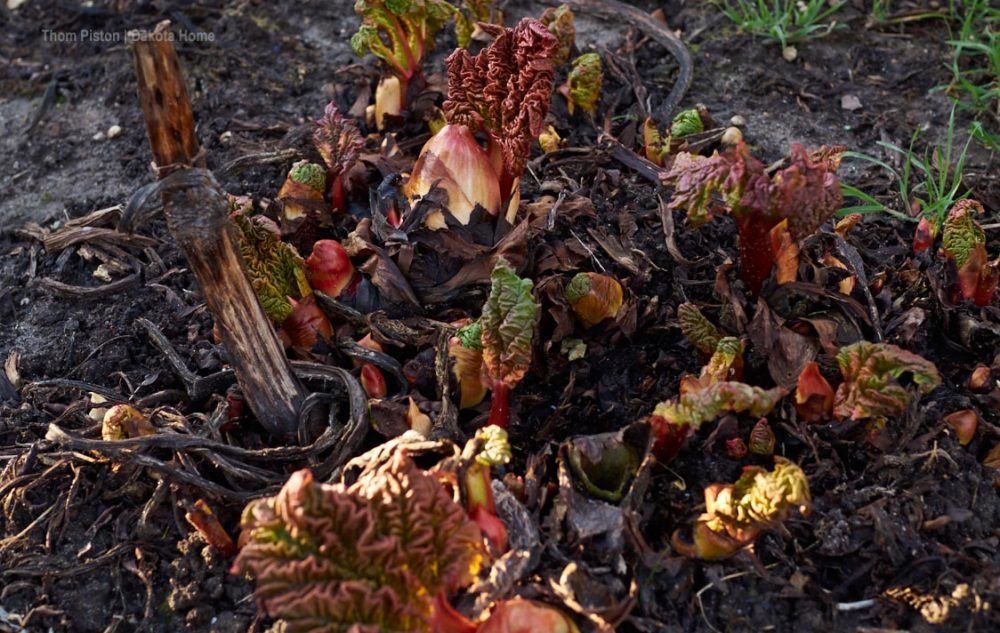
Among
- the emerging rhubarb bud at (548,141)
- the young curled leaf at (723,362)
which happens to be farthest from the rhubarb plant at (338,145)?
the young curled leaf at (723,362)

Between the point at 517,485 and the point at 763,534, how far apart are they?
53 cm

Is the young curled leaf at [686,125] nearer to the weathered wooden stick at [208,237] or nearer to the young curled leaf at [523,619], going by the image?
the weathered wooden stick at [208,237]

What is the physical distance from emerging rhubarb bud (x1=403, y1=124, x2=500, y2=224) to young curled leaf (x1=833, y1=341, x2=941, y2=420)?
944 mm

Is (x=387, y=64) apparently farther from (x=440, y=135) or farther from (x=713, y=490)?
(x=713, y=490)

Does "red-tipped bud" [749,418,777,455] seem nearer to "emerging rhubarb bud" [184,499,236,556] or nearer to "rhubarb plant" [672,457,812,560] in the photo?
"rhubarb plant" [672,457,812,560]

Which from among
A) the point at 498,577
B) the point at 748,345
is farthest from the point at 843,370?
the point at 498,577

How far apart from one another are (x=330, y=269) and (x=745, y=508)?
119cm

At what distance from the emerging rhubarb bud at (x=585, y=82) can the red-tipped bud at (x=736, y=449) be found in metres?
1.37

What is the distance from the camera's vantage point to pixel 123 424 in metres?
2.19

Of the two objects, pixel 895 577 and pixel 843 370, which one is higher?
pixel 843 370

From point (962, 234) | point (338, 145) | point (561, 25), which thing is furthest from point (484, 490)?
point (561, 25)

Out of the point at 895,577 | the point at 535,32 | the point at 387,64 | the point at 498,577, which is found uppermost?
the point at 535,32

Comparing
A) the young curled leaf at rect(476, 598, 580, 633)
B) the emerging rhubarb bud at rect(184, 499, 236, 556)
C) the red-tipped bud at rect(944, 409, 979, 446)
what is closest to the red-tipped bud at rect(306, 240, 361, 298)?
the emerging rhubarb bud at rect(184, 499, 236, 556)

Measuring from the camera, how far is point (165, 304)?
272cm
